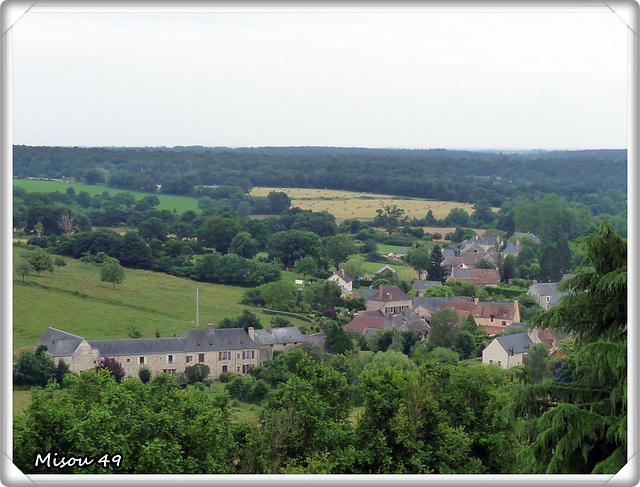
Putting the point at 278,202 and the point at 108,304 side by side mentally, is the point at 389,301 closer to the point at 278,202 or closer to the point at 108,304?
the point at 108,304

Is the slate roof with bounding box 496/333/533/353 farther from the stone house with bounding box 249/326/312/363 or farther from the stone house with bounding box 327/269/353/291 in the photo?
the stone house with bounding box 327/269/353/291

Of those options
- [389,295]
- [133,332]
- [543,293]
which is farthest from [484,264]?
[133,332]

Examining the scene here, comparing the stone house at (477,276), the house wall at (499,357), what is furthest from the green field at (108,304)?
the stone house at (477,276)

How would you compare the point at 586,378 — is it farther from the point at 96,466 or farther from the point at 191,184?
the point at 191,184

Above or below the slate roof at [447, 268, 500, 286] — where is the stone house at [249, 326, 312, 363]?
below

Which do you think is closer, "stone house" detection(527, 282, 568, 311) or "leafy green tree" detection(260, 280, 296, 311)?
"leafy green tree" detection(260, 280, 296, 311)

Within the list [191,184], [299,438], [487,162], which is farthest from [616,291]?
[487,162]

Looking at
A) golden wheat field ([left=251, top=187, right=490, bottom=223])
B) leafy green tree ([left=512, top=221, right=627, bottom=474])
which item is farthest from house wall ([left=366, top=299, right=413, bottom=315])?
leafy green tree ([left=512, top=221, right=627, bottom=474])
